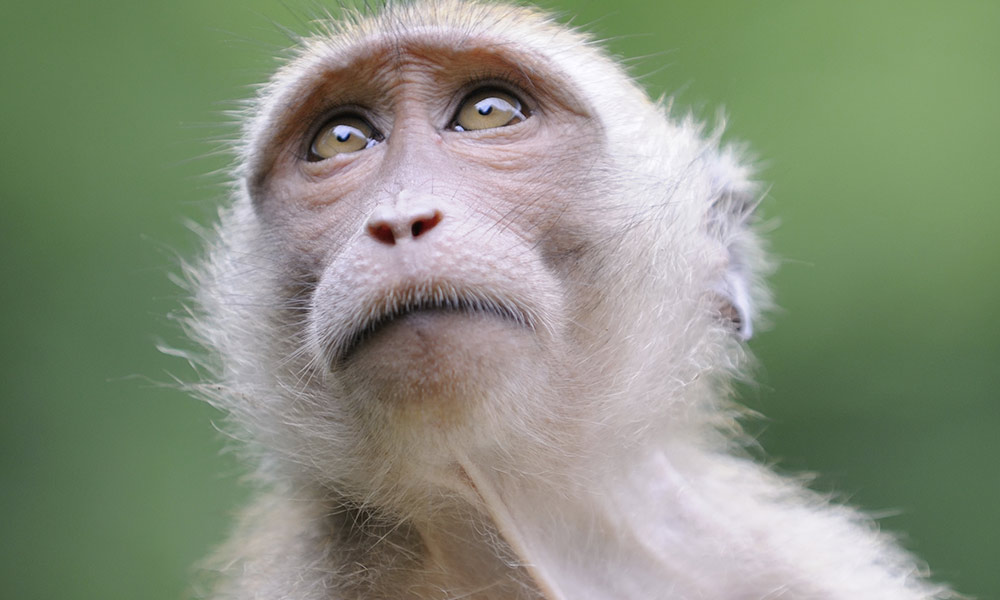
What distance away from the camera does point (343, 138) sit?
3.03 m

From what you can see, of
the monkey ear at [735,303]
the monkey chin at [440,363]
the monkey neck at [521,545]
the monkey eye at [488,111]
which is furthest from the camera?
the monkey ear at [735,303]

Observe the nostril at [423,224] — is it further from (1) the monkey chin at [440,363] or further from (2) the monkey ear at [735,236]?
(2) the monkey ear at [735,236]

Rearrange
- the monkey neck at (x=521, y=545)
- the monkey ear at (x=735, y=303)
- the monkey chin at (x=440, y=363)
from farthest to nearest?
the monkey ear at (x=735, y=303) < the monkey neck at (x=521, y=545) < the monkey chin at (x=440, y=363)

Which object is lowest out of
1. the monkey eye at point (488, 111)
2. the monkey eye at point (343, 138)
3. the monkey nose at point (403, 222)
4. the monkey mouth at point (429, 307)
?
the monkey mouth at point (429, 307)

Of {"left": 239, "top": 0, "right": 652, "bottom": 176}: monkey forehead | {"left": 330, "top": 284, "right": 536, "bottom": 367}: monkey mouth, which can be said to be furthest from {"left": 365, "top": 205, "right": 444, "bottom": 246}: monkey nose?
{"left": 239, "top": 0, "right": 652, "bottom": 176}: monkey forehead

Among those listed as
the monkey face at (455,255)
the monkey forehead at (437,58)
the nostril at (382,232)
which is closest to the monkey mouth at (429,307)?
the monkey face at (455,255)

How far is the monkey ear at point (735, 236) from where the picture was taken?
10.8 ft

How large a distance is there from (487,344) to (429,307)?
162 mm

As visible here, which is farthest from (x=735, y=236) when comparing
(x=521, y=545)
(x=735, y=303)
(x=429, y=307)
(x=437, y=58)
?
(x=429, y=307)

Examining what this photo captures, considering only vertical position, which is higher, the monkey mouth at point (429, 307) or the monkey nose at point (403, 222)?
the monkey nose at point (403, 222)

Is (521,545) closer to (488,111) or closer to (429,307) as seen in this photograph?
(429,307)

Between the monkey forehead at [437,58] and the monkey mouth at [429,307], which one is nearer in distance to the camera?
the monkey mouth at [429,307]

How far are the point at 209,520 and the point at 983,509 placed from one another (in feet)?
13.0

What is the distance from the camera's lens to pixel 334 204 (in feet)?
9.27
